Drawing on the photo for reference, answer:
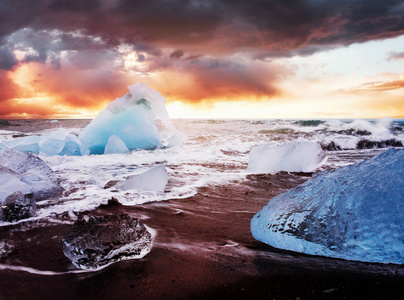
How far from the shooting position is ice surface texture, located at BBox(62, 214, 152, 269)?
5.35 ft

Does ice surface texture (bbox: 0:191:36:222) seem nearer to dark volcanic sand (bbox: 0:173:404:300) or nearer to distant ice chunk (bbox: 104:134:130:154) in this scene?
dark volcanic sand (bbox: 0:173:404:300)

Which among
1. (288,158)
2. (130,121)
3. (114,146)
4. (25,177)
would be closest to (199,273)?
(25,177)

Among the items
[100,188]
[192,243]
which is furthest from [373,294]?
[100,188]

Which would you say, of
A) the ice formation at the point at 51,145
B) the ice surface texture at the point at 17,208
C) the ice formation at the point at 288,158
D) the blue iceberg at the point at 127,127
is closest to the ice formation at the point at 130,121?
the blue iceberg at the point at 127,127

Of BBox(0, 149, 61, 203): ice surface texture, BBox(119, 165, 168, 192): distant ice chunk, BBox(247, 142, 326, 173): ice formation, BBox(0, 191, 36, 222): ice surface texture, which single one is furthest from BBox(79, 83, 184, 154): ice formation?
BBox(0, 191, 36, 222): ice surface texture

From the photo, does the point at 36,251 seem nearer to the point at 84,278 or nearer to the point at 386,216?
the point at 84,278

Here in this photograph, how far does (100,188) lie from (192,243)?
233 cm

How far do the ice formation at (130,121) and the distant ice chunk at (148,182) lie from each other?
504cm

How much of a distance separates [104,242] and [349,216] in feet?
5.14

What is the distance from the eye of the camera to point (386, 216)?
151 cm

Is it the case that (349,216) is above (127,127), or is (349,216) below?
below

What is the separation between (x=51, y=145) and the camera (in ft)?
23.2

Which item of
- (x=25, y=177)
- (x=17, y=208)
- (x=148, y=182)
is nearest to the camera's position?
(x=17, y=208)

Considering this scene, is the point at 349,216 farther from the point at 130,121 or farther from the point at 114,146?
the point at 130,121
